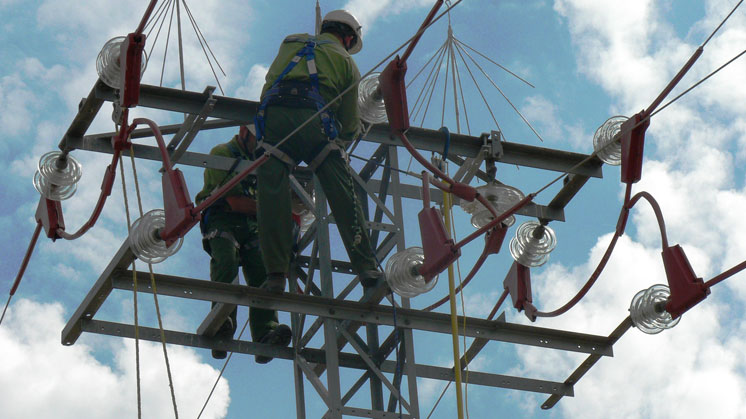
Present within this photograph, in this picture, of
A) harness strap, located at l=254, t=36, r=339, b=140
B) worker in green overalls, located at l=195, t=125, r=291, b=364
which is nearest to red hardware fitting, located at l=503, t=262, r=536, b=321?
harness strap, located at l=254, t=36, r=339, b=140

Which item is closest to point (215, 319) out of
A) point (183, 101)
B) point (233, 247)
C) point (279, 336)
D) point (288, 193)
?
point (279, 336)

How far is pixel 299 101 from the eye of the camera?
1159 cm

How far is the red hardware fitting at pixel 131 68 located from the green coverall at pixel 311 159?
3.86 feet

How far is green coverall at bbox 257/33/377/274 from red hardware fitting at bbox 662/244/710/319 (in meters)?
2.41

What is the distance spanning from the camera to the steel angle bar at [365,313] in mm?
10742

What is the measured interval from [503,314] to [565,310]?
19.9 inches

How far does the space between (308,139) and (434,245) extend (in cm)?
161

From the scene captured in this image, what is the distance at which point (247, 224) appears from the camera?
13297mm

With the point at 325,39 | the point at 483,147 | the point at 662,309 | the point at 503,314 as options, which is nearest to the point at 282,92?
the point at 325,39

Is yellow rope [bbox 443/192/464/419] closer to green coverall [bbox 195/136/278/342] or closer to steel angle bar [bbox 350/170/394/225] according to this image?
steel angle bar [bbox 350/170/394/225]

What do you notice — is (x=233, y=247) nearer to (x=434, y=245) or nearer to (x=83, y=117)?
(x=83, y=117)

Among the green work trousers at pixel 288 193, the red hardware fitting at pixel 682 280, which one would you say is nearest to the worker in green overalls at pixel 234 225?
the green work trousers at pixel 288 193

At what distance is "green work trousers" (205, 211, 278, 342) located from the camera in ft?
42.6

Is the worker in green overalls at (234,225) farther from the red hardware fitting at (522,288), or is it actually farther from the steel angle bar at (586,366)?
the steel angle bar at (586,366)
